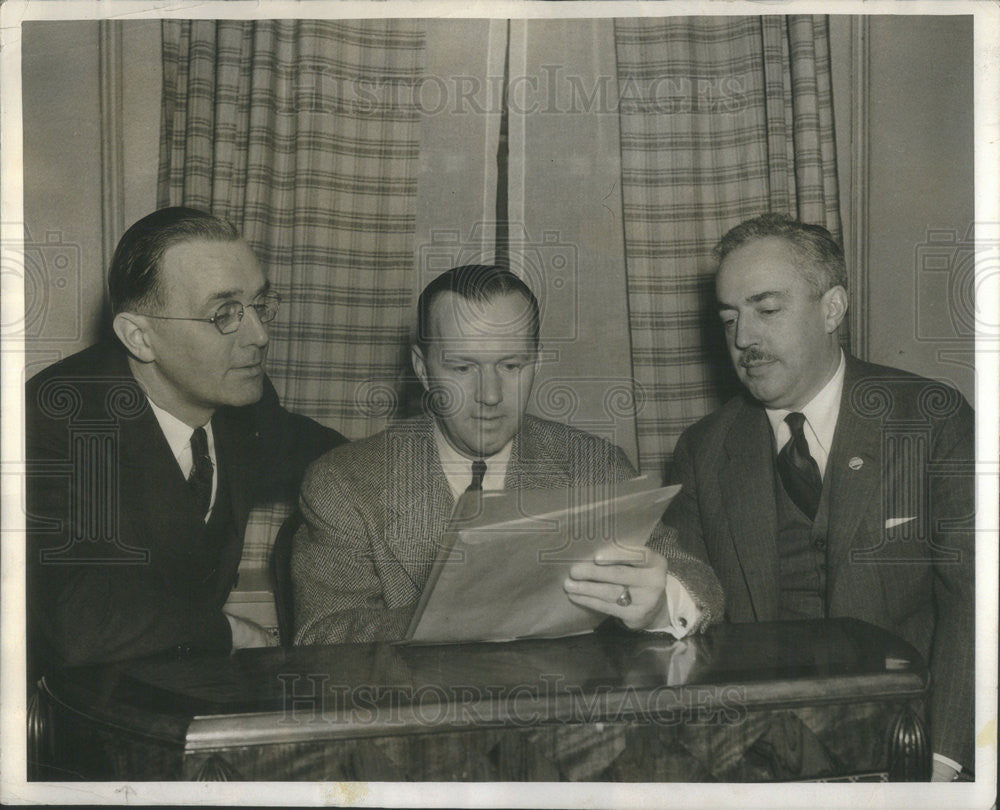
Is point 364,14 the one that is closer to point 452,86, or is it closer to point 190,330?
point 452,86

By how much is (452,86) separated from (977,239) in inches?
47.4

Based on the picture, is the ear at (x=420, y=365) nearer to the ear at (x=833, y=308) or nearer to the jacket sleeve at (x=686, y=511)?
the jacket sleeve at (x=686, y=511)

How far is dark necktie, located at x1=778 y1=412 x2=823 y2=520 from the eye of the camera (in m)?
2.15

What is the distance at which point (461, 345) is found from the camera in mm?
2076

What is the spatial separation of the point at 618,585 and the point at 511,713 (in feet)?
1.16

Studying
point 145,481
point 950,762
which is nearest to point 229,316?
point 145,481

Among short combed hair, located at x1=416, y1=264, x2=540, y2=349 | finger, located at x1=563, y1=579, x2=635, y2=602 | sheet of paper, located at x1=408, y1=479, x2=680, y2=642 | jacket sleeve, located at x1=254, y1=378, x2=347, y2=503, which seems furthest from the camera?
jacket sleeve, located at x1=254, y1=378, x2=347, y2=503

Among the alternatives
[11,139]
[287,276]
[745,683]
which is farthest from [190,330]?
[745,683]

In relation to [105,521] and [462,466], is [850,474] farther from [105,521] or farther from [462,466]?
[105,521]

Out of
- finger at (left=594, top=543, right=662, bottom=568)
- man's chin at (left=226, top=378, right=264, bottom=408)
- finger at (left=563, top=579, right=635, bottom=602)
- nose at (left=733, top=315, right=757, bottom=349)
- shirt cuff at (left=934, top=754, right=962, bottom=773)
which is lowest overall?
shirt cuff at (left=934, top=754, right=962, bottom=773)

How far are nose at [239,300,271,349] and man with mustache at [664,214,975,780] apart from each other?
0.99m

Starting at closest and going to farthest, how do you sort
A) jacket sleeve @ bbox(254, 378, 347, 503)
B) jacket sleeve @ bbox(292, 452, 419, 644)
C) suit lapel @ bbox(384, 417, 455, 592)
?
jacket sleeve @ bbox(292, 452, 419, 644)
suit lapel @ bbox(384, 417, 455, 592)
jacket sleeve @ bbox(254, 378, 347, 503)

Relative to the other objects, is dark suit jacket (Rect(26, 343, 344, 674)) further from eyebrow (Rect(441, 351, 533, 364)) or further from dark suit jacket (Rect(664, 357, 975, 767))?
dark suit jacket (Rect(664, 357, 975, 767))

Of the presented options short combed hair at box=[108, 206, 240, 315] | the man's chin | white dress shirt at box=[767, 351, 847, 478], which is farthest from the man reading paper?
short combed hair at box=[108, 206, 240, 315]
